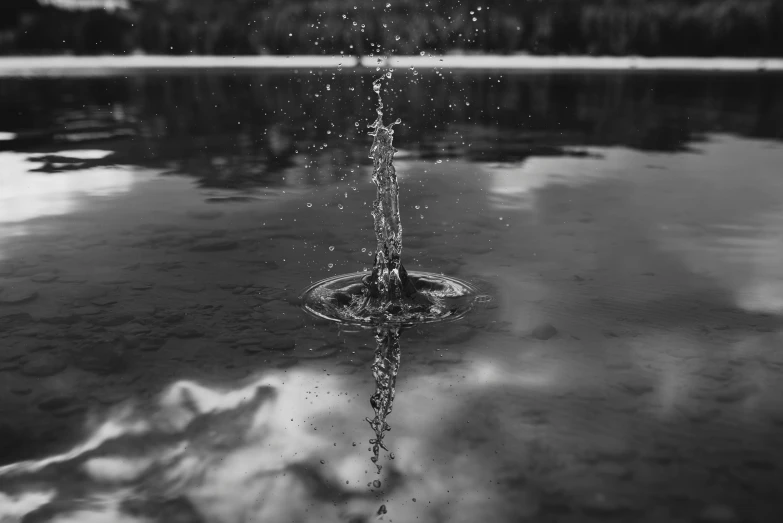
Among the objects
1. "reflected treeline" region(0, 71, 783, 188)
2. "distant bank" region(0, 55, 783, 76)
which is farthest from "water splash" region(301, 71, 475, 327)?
"distant bank" region(0, 55, 783, 76)

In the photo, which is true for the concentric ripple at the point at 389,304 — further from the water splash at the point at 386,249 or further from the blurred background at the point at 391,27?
the blurred background at the point at 391,27

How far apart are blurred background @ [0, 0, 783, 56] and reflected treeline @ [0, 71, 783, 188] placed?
1380cm

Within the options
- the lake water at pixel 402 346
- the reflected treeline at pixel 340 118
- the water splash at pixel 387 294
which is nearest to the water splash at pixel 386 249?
the water splash at pixel 387 294

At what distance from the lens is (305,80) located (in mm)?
27922

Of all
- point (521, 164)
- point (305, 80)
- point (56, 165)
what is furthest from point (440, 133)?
point (305, 80)

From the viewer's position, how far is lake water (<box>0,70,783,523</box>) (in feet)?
11.4

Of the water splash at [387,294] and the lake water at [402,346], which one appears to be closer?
the lake water at [402,346]

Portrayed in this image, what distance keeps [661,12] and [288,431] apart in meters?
41.4

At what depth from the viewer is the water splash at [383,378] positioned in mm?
3900

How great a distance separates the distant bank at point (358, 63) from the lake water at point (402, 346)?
24.6 metres

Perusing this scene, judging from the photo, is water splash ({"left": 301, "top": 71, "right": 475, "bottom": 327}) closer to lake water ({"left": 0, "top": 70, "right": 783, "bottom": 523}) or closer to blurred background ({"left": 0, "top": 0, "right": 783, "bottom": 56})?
lake water ({"left": 0, "top": 70, "right": 783, "bottom": 523})

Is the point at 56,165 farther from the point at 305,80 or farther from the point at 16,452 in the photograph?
the point at 305,80

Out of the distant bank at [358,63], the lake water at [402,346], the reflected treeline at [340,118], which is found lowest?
the distant bank at [358,63]

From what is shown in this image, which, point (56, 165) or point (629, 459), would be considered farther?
point (56, 165)
